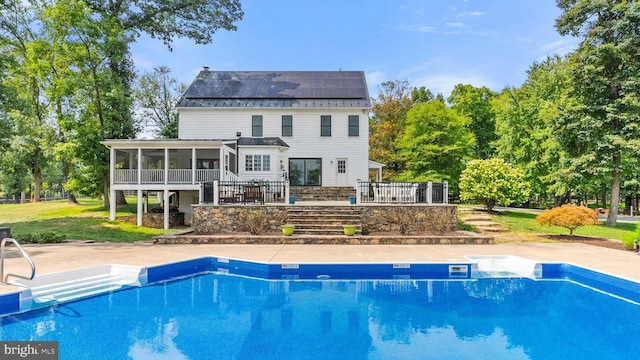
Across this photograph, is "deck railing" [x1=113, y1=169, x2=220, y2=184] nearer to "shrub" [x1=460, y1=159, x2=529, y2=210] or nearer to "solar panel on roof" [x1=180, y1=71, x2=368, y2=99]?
"solar panel on roof" [x1=180, y1=71, x2=368, y2=99]

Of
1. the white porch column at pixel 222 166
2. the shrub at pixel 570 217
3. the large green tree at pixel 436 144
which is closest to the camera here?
the shrub at pixel 570 217

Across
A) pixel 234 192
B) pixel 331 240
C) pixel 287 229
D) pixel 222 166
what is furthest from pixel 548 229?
pixel 222 166

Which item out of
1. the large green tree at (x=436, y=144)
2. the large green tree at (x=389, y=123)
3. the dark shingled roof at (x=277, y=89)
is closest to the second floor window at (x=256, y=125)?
the dark shingled roof at (x=277, y=89)

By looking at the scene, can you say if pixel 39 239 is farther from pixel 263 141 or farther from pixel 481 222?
pixel 481 222

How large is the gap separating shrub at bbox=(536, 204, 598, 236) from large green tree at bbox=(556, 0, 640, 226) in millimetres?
6296

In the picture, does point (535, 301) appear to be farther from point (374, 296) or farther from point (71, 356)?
point (71, 356)

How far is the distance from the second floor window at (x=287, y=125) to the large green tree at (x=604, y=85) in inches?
606

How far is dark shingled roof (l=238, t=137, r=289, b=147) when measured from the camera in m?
20.2

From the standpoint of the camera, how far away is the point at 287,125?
73.3 feet

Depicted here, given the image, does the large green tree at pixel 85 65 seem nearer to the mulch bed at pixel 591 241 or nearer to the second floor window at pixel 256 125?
the second floor window at pixel 256 125

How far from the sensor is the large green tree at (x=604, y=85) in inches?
699

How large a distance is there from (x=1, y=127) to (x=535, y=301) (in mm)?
22312

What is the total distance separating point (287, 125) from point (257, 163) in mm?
3684

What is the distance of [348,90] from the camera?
2372cm
